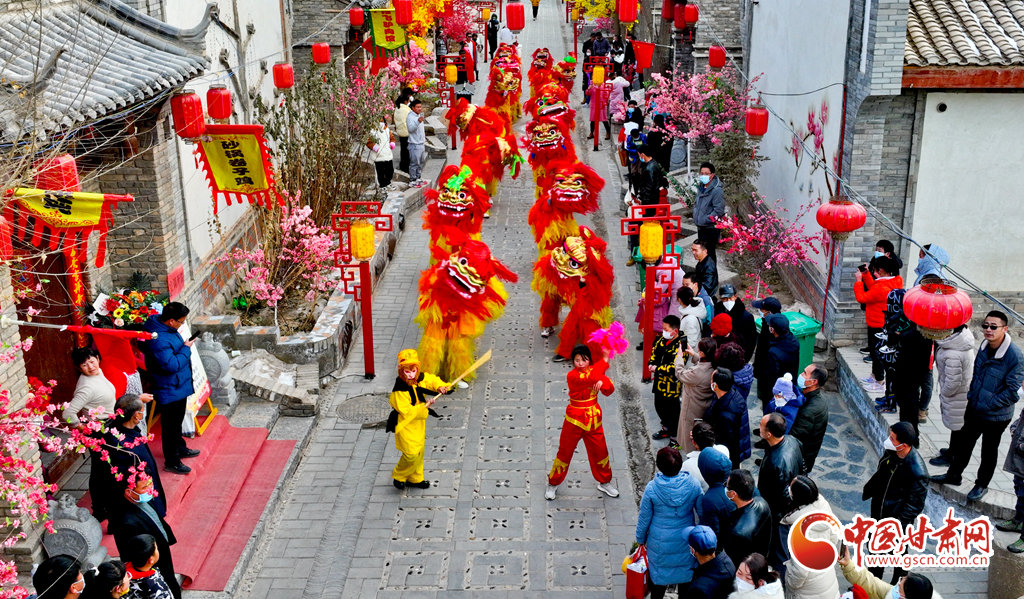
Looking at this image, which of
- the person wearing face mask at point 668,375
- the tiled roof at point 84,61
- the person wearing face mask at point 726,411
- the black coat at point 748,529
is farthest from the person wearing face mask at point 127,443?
the person wearing face mask at point 668,375

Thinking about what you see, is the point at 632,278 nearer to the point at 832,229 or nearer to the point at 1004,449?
the point at 832,229

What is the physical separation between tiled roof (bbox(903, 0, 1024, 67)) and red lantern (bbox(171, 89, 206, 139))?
6.91 meters

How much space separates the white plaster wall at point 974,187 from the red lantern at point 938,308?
149 inches

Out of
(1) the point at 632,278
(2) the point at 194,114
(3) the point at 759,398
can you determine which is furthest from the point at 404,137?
(3) the point at 759,398

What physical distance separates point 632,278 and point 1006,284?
16.3 ft

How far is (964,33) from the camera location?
10.3 m

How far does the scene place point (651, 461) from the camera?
9734 millimetres

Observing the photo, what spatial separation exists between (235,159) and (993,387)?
7.20 metres

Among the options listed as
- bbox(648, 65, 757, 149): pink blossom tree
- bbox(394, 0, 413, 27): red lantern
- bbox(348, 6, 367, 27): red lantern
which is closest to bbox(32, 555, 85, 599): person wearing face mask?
bbox(648, 65, 757, 149): pink blossom tree

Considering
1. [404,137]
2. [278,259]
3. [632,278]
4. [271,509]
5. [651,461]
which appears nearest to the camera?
[271,509]

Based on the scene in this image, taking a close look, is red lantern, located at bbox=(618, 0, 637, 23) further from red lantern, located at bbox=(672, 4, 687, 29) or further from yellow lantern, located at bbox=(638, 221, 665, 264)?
yellow lantern, located at bbox=(638, 221, 665, 264)

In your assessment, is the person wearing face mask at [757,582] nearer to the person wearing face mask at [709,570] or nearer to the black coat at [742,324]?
the person wearing face mask at [709,570]

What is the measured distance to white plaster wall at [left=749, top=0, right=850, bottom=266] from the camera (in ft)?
37.3

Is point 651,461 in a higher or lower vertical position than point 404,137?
lower
